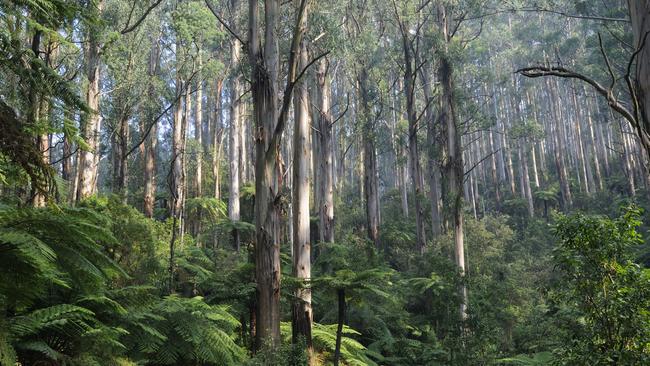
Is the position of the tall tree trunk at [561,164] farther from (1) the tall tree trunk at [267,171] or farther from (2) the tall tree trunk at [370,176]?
(1) the tall tree trunk at [267,171]

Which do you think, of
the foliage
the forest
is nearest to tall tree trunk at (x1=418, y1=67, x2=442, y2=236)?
the forest

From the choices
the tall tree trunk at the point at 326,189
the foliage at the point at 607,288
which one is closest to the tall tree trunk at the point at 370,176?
the tall tree trunk at the point at 326,189

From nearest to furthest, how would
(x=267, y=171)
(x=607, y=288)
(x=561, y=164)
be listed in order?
(x=607, y=288) → (x=267, y=171) → (x=561, y=164)

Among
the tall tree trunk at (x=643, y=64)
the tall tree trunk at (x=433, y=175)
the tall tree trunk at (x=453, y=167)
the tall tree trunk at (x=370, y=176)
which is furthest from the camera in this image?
the tall tree trunk at (x=433, y=175)

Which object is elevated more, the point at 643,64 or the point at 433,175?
the point at 433,175

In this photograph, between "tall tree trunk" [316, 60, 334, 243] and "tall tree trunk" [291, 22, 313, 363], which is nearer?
"tall tree trunk" [291, 22, 313, 363]

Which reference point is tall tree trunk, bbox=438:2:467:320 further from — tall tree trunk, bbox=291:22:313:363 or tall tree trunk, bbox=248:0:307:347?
tall tree trunk, bbox=248:0:307:347

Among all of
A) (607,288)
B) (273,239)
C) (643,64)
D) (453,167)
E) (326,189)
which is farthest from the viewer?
(453,167)

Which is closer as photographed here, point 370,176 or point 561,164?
point 370,176

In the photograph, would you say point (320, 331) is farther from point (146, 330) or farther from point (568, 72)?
point (568, 72)

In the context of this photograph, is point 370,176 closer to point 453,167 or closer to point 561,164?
point 453,167

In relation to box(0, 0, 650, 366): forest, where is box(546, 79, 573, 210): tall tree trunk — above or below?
above

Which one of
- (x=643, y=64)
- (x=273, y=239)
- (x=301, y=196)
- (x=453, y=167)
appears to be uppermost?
(x=453, y=167)

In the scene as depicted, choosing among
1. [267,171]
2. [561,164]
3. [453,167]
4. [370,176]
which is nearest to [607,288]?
[267,171]
